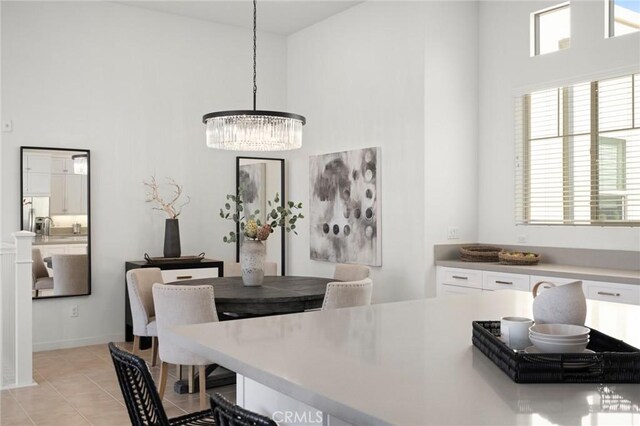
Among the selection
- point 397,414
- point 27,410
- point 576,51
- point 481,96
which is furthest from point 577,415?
point 481,96

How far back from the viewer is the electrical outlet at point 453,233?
5.59 meters

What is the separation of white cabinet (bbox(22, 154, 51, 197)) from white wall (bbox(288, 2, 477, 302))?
288 centimetres

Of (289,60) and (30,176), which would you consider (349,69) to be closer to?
(289,60)

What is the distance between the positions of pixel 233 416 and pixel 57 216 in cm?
502

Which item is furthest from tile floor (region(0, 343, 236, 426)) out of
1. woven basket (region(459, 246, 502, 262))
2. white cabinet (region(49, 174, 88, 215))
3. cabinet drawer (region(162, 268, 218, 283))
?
woven basket (region(459, 246, 502, 262))

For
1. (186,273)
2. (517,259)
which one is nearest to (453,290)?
(517,259)

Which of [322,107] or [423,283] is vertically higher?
[322,107]

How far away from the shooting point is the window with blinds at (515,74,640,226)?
4.69m

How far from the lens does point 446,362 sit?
60.6 inches

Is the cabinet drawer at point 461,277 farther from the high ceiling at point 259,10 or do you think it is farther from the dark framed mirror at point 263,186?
the high ceiling at point 259,10

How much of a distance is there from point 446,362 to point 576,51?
4.24m

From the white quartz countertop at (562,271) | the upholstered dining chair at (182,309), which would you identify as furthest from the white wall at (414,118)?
the upholstered dining chair at (182,309)

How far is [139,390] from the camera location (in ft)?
5.55

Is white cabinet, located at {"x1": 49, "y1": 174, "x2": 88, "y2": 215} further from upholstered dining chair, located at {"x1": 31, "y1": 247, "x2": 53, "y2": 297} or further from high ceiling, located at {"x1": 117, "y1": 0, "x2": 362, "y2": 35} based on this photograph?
high ceiling, located at {"x1": 117, "y1": 0, "x2": 362, "y2": 35}
